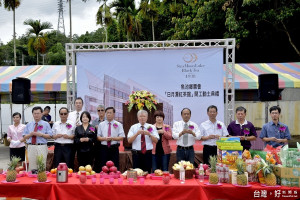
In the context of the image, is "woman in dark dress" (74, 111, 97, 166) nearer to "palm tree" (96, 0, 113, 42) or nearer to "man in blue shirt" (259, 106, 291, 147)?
"man in blue shirt" (259, 106, 291, 147)

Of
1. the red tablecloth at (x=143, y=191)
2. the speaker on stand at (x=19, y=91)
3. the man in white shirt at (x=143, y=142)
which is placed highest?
the speaker on stand at (x=19, y=91)

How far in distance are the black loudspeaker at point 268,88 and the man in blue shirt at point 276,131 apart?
2702 mm

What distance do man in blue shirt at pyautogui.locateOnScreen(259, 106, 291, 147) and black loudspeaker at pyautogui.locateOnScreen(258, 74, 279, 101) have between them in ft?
8.86

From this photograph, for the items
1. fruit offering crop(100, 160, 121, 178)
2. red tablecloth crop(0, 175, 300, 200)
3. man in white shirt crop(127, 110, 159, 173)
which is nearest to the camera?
red tablecloth crop(0, 175, 300, 200)

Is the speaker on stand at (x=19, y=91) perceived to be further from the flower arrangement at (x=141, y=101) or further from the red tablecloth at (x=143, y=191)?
the red tablecloth at (x=143, y=191)

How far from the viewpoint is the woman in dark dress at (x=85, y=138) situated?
15.1 ft

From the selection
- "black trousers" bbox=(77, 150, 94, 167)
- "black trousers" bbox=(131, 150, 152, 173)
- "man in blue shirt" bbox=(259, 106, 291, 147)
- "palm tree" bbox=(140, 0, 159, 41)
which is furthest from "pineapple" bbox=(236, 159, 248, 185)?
"palm tree" bbox=(140, 0, 159, 41)

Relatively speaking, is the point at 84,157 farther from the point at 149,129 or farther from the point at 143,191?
the point at 143,191

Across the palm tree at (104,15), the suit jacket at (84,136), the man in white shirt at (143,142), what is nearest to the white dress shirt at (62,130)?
the suit jacket at (84,136)

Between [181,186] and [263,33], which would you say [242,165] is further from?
[263,33]

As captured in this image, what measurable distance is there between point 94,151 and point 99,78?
2.85 m

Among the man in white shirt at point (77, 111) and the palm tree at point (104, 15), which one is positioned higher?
the palm tree at point (104, 15)

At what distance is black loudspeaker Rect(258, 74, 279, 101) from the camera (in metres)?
7.32

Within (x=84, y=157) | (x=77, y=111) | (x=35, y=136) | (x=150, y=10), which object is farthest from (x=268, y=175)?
(x=150, y=10)
